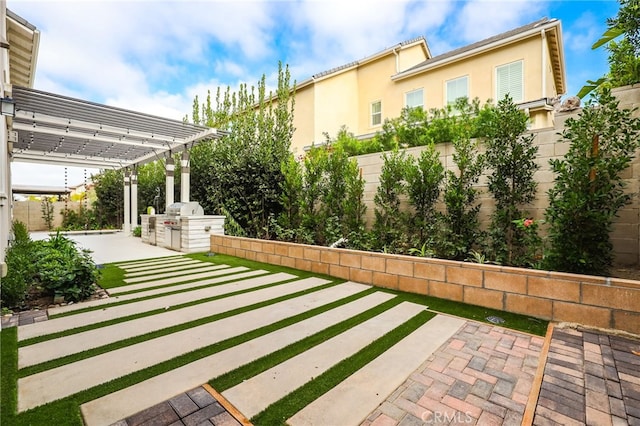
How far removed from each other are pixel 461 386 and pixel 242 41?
10.1 m

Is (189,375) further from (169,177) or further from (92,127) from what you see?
(169,177)

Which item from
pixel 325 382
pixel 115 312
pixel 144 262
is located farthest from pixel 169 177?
pixel 325 382

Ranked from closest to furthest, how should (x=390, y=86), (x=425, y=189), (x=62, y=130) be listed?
(x=425, y=189), (x=62, y=130), (x=390, y=86)

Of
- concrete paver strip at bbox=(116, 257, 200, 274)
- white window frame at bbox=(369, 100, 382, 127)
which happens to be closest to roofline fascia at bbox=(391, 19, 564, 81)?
white window frame at bbox=(369, 100, 382, 127)

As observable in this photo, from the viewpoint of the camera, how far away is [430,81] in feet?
37.2

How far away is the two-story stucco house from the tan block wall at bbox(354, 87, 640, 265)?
206 inches

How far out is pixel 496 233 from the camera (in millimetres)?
4125

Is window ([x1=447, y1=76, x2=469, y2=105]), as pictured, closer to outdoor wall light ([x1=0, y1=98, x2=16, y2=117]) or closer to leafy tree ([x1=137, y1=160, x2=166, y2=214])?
outdoor wall light ([x1=0, y1=98, x2=16, y2=117])

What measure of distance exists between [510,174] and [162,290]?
514cm

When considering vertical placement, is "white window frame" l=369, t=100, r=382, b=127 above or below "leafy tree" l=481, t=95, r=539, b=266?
above

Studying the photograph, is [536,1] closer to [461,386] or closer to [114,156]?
[461,386]

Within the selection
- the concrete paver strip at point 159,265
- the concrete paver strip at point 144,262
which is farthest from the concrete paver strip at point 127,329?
the concrete paver strip at point 144,262

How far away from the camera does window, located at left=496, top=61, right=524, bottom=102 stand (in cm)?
947
